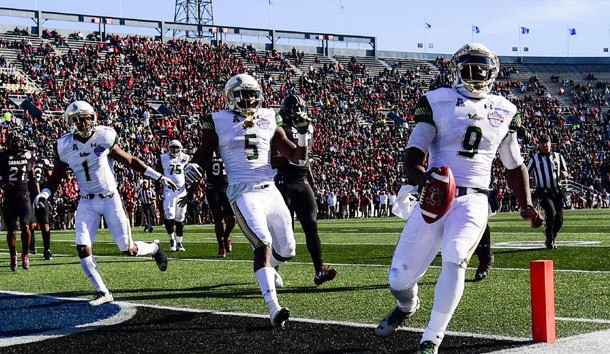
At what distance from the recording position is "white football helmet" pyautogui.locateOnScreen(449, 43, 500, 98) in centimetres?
500

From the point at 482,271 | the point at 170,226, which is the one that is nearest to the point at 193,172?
the point at 482,271

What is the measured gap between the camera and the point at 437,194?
452cm

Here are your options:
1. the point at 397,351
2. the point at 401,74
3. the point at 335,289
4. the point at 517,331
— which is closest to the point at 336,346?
the point at 397,351

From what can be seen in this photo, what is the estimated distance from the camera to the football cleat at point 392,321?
17.0 feet

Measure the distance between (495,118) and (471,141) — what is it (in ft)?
0.73

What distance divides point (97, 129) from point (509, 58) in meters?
55.5

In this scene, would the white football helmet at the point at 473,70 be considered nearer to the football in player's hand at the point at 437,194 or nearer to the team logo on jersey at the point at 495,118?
the team logo on jersey at the point at 495,118

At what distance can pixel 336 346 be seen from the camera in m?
5.26

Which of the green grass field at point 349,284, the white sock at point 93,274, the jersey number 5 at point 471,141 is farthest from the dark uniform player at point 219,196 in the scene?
the jersey number 5 at point 471,141

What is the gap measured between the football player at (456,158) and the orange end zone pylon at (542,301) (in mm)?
481

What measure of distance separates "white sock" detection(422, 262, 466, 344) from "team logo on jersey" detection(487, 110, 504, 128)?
0.92 metres

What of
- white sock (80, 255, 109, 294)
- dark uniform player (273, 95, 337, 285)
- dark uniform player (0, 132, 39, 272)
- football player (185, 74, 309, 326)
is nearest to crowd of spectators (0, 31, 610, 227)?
dark uniform player (0, 132, 39, 272)

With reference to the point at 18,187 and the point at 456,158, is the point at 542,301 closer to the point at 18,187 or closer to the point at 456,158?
the point at 456,158

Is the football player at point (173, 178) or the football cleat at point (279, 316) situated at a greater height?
the football player at point (173, 178)
